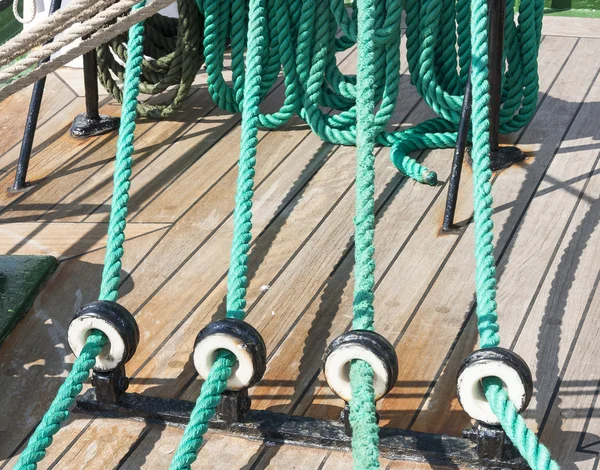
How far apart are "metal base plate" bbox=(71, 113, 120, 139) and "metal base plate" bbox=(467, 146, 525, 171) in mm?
1301

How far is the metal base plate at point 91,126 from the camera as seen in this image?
349cm

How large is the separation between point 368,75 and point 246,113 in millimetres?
276

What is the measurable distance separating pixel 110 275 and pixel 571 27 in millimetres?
2722

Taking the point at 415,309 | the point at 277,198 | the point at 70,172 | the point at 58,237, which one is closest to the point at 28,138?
the point at 70,172

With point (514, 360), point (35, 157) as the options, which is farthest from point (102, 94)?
point (514, 360)

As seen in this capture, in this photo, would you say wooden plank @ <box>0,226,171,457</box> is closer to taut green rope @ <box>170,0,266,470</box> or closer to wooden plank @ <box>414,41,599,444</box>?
taut green rope @ <box>170,0,266,470</box>

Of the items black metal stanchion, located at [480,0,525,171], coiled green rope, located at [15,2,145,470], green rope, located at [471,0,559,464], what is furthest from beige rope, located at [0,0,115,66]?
black metal stanchion, located at [480,0,525,171]

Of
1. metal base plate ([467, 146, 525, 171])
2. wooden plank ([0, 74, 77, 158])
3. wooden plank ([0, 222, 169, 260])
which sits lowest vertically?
wooden plank ([0, 222, 169, 260])

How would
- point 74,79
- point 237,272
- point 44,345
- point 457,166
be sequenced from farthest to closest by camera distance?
1. point 74,79
2. point 457,166
3. point 44,345
4. point 237,272

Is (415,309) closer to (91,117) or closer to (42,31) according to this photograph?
(42,31)

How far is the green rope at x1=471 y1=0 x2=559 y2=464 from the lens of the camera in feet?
5.41

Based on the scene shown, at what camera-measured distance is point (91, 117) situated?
351cm

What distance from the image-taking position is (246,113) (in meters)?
2.05

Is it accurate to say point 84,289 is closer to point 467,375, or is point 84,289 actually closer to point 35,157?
point 35,157
